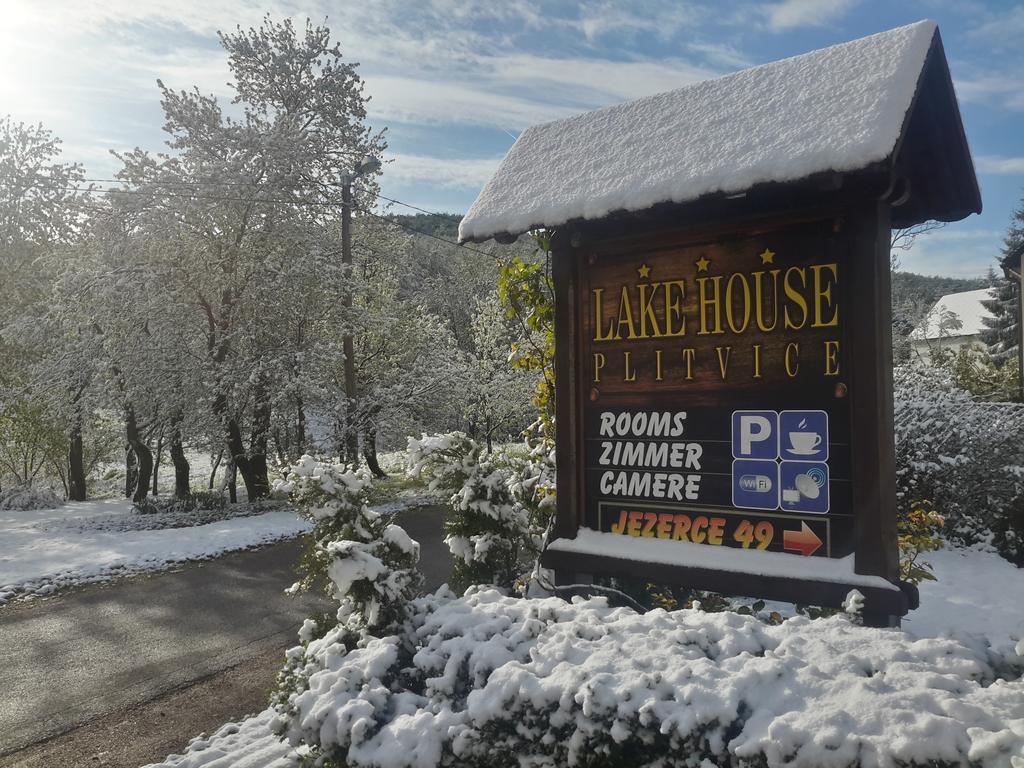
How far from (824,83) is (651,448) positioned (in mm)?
2695

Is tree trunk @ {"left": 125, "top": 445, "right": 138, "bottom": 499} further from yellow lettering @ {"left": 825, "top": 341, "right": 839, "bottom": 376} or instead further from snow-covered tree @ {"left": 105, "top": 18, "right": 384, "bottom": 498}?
yellow lettering @ {"left": 825, "top": 341, "right": 839, "bottom": 376}

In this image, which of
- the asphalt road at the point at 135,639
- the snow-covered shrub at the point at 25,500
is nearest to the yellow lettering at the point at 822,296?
the asphalt road at the point at 135,639

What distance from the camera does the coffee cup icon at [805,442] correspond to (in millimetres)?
4312

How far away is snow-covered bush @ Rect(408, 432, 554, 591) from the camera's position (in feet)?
18.4

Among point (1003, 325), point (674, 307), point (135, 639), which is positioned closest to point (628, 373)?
point (674, 307)

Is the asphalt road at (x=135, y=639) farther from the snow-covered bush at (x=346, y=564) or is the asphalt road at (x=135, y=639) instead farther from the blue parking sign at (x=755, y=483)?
the blue parking sign at (x=755, y=483)

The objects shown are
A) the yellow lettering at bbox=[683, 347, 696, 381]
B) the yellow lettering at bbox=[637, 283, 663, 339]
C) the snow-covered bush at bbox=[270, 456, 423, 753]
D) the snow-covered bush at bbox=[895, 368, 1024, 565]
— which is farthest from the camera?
the snow-covered bush at bbox=[895, 368, 1024, 565]

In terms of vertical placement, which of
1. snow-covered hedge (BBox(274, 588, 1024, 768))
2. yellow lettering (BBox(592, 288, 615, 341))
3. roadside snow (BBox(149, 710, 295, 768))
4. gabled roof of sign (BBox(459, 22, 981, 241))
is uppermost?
gabled roof of sign (BBox(459, 22, 981, 241))

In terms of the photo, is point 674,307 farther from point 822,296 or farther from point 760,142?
point 760,142

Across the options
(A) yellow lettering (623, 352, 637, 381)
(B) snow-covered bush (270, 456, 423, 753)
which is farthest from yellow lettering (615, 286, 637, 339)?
(B) snow-covered bush (270, 456, 423, 753)

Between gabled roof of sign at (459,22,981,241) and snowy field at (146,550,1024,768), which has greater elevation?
gabled roof of sign at (459,22,981,241)

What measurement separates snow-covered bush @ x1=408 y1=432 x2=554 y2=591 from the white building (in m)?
49.1

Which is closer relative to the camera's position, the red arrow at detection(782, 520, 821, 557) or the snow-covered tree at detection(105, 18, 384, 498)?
the red arrow at detection(782, 520, 821, 557)

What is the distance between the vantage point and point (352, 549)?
12.8 ft
